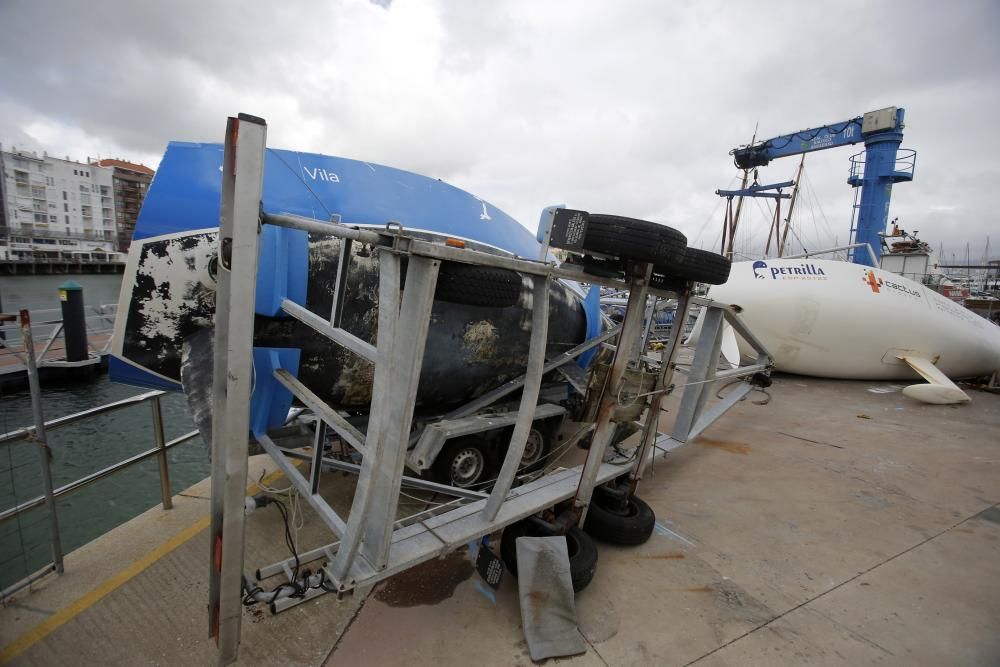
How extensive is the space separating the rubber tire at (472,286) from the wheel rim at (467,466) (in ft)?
7.06

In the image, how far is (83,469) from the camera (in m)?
7.21

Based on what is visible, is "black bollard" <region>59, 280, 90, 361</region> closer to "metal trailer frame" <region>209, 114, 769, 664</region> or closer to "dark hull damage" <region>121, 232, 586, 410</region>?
"dark hull damage" <region>121, 232, 586, 410</region>

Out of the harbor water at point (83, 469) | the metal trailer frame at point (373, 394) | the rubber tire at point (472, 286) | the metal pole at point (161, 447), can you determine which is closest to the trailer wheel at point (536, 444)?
the metal trailer frame at point (373, 394)

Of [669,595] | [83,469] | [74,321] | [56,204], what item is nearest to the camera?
[669,595]

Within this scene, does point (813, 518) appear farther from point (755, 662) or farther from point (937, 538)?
point (755, 662)

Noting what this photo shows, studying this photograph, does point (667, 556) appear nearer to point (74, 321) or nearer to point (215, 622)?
point (215, 622)

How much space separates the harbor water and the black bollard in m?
0.86

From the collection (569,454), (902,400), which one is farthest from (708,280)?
(902,400)

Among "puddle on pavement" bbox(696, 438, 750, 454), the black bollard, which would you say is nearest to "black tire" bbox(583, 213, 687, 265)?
"puddle on pavement" bbox(696, 438, 750, 454)

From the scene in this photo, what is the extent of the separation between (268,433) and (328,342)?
0.88m

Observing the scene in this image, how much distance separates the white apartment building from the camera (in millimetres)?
59812

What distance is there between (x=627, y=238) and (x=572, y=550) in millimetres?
2052

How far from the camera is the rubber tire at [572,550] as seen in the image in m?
2.76

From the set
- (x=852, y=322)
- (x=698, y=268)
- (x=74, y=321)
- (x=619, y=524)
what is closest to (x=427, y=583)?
(x=619, y=524)
